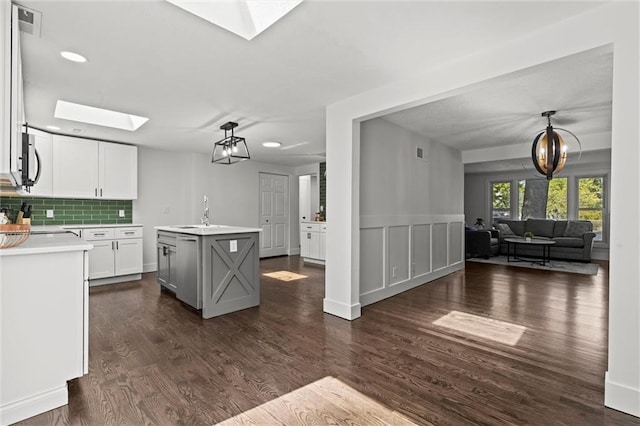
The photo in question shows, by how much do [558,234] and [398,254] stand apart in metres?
6.10

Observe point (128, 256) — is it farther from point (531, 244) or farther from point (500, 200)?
point (500, 200)

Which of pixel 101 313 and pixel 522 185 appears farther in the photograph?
pixel 522 185

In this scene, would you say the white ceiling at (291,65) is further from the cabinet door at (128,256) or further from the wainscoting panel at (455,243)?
the wainscoting panel at (455,243)

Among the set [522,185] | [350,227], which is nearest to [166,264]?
[350,227]

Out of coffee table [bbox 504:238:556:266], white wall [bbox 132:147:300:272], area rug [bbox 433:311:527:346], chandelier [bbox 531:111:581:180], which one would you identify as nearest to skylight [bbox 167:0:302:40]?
area rug [bbox 433:311:527:346]

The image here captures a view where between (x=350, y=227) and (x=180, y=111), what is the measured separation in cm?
244

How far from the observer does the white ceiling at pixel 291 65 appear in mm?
1942

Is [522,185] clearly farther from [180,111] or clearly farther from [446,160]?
[180,111]

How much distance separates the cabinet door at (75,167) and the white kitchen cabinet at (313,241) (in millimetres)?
3858

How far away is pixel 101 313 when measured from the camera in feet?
11.6

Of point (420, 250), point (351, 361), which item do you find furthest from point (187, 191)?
point (351, 361)

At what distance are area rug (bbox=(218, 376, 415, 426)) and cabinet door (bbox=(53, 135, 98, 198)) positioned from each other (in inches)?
188

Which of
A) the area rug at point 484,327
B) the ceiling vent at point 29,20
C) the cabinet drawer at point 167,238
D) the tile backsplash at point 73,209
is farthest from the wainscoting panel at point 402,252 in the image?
the tile backsplash at point 73,209

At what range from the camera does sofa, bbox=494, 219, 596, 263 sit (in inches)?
280
